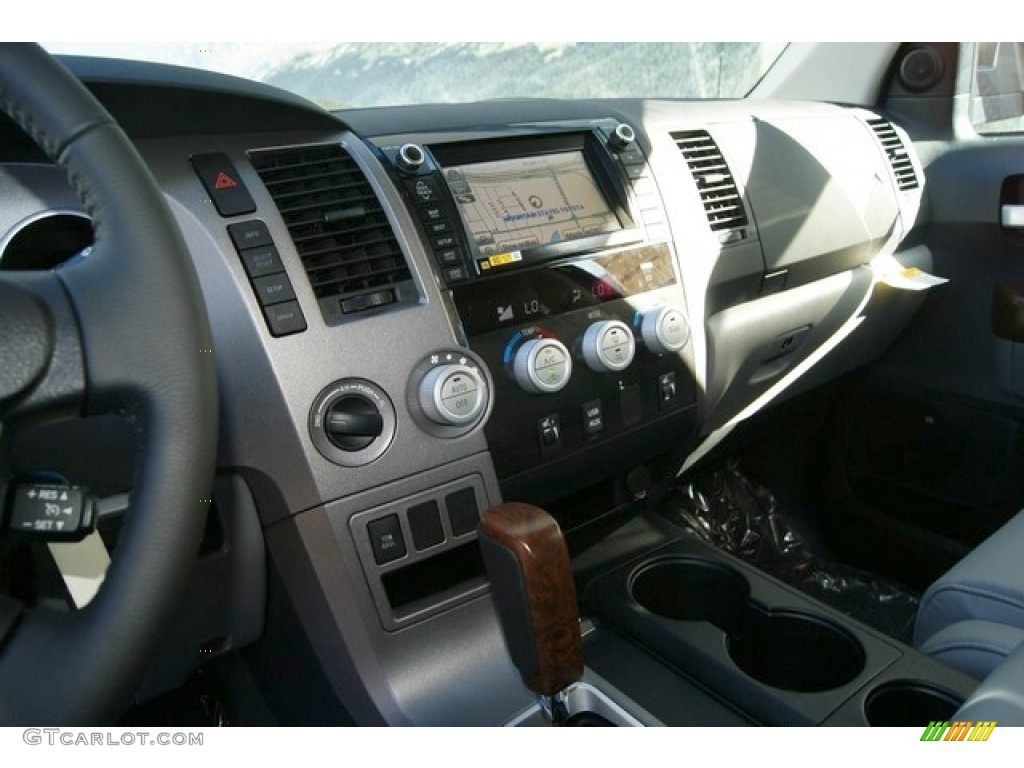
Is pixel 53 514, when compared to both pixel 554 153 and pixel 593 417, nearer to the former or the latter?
pixel 593 417

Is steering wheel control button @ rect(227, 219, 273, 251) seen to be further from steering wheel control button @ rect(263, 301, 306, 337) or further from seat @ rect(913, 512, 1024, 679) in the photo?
seat @ rect(913, 512, 1024, 679)

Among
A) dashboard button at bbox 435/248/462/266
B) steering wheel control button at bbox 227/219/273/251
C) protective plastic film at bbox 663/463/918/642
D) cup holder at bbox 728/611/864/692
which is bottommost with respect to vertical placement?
protective plastic film at bbox 663/463/918/642

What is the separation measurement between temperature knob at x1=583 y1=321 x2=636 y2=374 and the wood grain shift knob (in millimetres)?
426

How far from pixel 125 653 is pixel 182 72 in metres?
0.65

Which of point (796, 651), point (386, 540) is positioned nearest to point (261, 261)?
point (386, 540)

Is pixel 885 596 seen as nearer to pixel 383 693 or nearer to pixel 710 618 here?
pixel 710 618

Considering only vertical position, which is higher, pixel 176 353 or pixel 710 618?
pixel 176 353

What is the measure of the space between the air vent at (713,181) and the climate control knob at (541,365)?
0.49 m

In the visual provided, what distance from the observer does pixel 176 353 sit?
73 cm

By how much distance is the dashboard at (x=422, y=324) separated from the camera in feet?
3.54

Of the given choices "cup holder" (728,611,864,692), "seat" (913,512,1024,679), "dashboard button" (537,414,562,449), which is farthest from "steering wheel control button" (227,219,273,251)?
"seat" (913,512,1024,679)

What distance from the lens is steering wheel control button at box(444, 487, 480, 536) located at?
122 centimetres

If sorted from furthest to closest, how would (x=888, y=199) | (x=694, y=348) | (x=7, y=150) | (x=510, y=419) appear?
(x=888, y=199) → (x=694, y=348) → (x=510, y=419) → (x=7, y=150)

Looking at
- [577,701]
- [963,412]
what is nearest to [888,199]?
[963,412]
